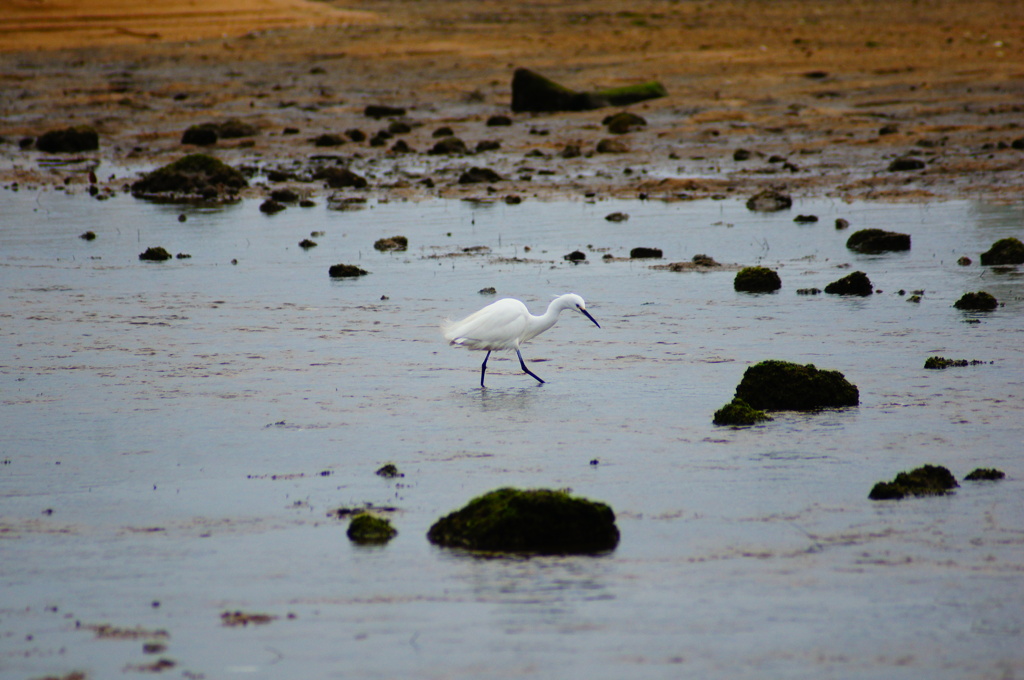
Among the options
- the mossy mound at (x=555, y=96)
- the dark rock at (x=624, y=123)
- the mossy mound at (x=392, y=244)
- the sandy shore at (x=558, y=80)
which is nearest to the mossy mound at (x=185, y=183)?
the sandy shore at (x=558, y=80)

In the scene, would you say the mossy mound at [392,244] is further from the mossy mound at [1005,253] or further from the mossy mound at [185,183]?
the mossy mound at [1005,253]

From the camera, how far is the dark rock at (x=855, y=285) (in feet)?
41.0

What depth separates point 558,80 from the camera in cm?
3712

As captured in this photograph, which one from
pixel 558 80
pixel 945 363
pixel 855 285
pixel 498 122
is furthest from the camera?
pixel 558 80

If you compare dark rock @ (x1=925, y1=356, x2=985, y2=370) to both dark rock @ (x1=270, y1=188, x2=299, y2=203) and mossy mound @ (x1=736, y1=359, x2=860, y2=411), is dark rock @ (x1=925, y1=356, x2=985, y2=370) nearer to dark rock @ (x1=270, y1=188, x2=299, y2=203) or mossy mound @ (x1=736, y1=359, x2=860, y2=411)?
mossy mound @ (x1=736, y1=359, x2=860, y2=411)

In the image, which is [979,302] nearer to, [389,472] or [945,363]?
[945,363]

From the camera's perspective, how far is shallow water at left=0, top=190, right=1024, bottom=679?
16.5 ft

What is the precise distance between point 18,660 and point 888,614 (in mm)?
3665

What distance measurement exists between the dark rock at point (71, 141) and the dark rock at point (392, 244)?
48.1ft

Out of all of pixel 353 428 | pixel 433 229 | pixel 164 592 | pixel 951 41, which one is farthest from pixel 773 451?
pixel 951 41

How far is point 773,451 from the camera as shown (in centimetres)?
754

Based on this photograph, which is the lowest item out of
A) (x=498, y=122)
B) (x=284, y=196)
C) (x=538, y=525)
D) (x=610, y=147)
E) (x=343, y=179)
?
(x=538, y=525)

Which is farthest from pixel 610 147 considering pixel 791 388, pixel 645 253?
pixel 791 388

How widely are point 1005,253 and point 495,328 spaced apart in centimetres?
750
